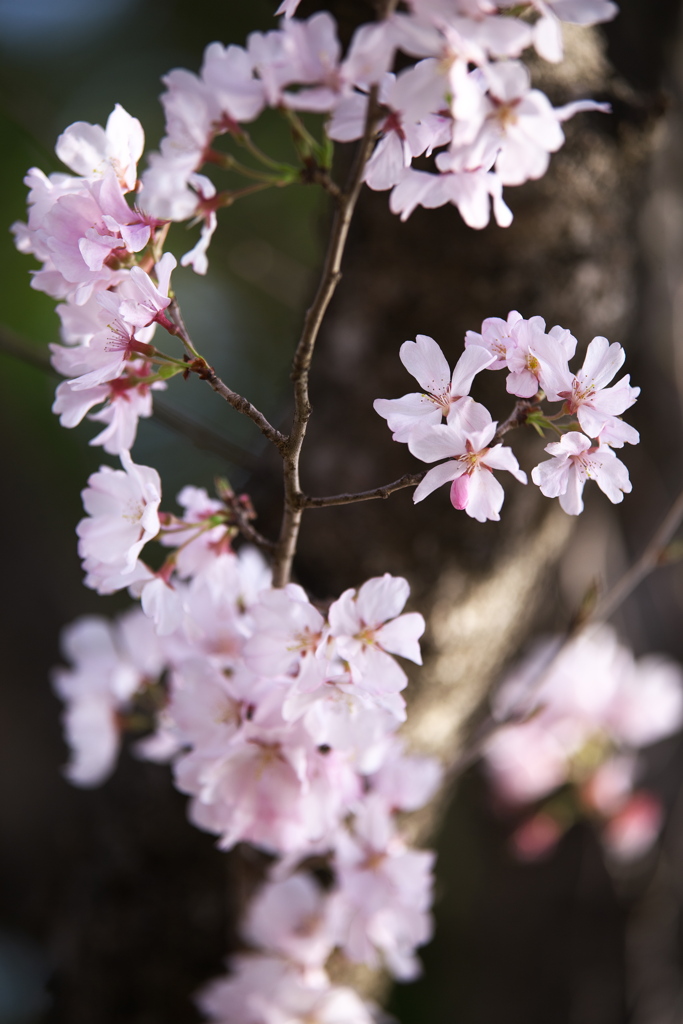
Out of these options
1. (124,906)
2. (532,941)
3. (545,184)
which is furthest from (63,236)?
(532,941)

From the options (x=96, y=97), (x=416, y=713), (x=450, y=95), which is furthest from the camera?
(x=96, y=97)

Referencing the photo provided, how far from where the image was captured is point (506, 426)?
0.45 m

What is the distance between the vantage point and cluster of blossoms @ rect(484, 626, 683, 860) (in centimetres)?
116

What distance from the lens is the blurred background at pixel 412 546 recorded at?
2.84 ft

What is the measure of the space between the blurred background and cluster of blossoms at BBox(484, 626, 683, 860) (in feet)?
0.49

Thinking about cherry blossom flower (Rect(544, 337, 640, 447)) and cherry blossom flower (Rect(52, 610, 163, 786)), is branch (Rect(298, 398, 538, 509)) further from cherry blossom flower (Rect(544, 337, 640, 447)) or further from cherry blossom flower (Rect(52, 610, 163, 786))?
cherry blossom flower (Rect(52, 610, 163, 786))

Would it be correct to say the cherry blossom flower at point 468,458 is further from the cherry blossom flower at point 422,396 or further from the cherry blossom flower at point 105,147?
the cherry blossom flower at point 105,147

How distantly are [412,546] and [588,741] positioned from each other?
606mm

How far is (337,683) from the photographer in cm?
48

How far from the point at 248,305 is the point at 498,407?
1.63 metres

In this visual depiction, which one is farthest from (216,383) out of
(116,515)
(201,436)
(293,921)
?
(293,921)

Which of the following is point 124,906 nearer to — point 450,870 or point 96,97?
point 450,870

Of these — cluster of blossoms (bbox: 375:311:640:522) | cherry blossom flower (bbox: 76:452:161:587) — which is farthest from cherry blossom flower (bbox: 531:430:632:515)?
cherry blossom flower (bbox: 76:452:161:587)

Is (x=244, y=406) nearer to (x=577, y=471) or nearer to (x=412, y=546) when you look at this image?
(x=577, y=471)
